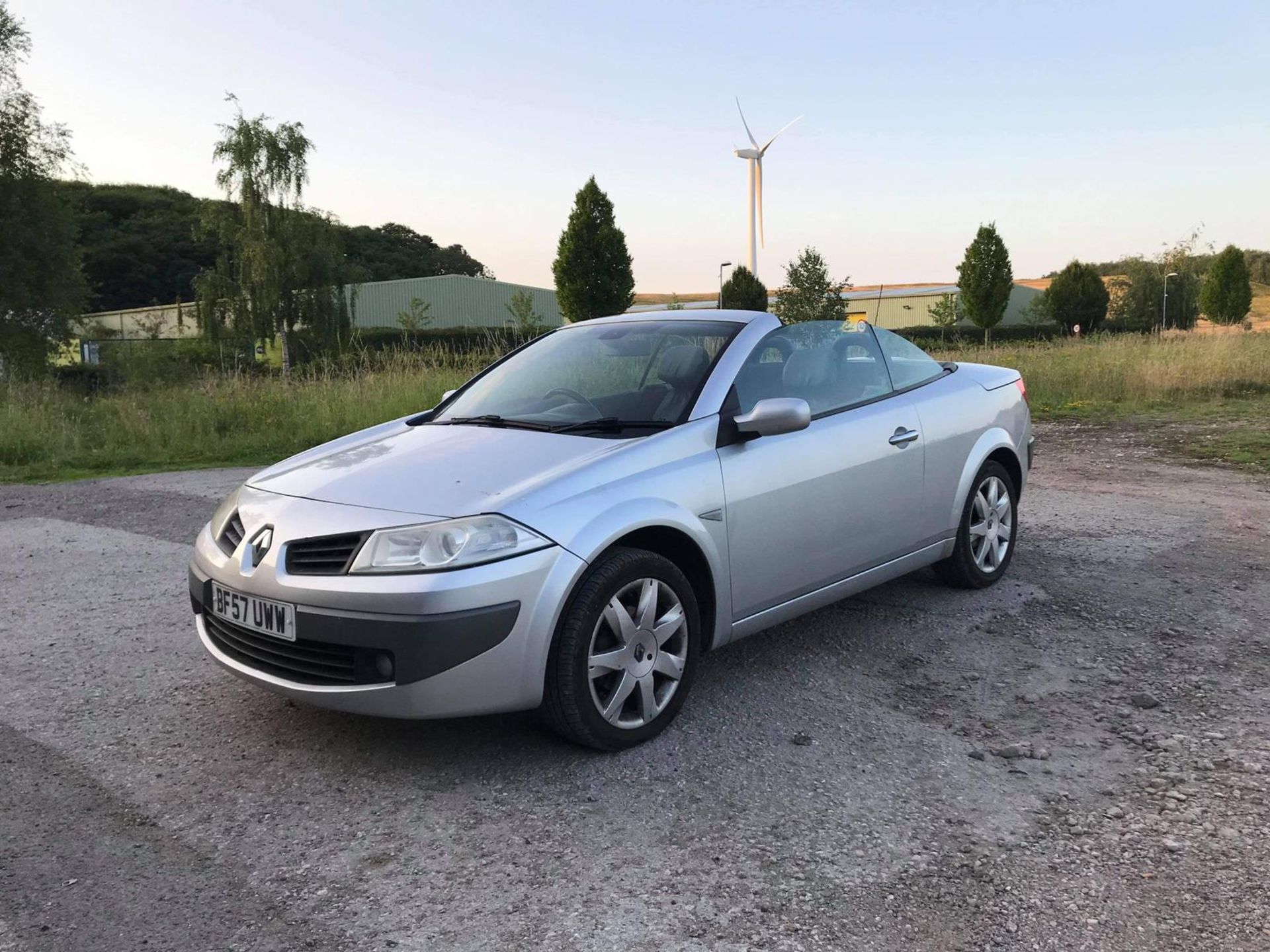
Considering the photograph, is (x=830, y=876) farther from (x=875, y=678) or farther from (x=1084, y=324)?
(x=1084, y=324)

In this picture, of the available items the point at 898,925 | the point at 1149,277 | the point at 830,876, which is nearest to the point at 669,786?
the point at 830,876

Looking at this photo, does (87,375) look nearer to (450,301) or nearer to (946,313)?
(450,301)

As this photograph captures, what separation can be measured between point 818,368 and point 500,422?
1407 millimetres

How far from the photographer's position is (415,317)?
51.9 meters

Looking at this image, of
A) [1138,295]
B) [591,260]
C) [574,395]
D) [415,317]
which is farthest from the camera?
[1138,295]

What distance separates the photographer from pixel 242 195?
4469 cm

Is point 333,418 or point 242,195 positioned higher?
point 242,195

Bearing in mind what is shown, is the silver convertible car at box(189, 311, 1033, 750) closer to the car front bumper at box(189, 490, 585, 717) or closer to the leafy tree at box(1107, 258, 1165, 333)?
the car front bumper at box(189, 490, 585, 717)

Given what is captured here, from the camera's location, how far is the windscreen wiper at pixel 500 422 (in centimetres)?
398

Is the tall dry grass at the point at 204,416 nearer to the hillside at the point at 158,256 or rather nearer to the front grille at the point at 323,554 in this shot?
the front grille at the point at 323,554

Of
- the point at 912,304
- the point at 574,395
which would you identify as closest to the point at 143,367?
the point at 574,395

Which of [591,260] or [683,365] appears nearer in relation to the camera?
[683,365]

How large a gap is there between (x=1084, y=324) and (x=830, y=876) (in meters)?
58.6

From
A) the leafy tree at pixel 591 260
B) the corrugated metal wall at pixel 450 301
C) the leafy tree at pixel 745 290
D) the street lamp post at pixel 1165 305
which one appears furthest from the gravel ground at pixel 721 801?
the street lamp post at pixel 1165 305
